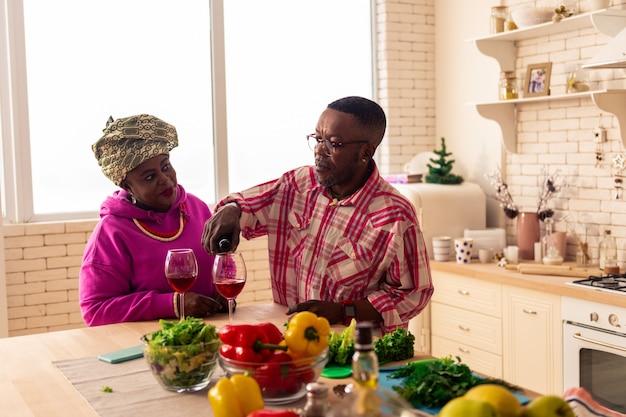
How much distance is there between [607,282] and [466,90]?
2.19 meters

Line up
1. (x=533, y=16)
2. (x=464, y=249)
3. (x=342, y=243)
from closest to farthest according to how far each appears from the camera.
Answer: (x=342, y=243) → (x=533, y=16) → (x=464, y=249)

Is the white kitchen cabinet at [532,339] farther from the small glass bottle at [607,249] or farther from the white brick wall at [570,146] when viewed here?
the white brick wall at [570,146]

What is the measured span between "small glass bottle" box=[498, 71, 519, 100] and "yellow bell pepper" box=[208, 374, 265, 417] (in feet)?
13.0

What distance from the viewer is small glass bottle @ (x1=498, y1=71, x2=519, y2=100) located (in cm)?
510

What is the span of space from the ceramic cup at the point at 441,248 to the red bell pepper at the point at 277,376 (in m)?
3.48

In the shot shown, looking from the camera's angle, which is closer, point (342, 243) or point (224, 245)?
point (224, 245)

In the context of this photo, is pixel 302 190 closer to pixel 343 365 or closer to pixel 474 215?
pixel 343 365

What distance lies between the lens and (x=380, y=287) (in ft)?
8.93

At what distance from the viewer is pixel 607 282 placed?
4043mm

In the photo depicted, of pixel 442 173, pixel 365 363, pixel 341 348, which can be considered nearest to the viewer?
pixel 365 363

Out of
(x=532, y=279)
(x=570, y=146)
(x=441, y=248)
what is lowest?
(x=532, y=279)

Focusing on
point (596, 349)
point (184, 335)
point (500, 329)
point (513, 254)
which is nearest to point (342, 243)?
point (184, 335)

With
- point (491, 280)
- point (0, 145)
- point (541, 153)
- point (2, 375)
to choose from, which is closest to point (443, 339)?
point (491, 280)

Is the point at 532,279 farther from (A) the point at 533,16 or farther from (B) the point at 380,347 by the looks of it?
(B) the point at 380,347
